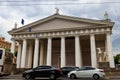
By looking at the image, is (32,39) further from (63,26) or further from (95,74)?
(95,74)

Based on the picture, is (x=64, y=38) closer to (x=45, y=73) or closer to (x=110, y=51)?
(x=110, y=51)

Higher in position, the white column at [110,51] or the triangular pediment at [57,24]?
the triangular pediment at [57,24]

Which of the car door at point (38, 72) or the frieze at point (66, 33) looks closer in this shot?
the car door at point (38, 72)

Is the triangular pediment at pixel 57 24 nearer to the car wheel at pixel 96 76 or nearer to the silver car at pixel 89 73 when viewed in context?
the silver car at pixel 89 73

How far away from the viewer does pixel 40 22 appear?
3409 centimetres

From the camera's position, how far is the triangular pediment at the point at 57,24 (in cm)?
3099

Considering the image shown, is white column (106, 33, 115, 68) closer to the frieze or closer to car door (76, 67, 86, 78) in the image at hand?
the frieze

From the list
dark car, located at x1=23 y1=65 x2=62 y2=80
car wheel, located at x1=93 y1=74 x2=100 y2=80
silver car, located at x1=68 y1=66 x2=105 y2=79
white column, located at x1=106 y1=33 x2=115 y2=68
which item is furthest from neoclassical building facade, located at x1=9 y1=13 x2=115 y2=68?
dark car, located at x1=23 y1=65 x2=62 y2=80

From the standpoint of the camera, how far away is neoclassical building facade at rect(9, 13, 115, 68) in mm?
29719

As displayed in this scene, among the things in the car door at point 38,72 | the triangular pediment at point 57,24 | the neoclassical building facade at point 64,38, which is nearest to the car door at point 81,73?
the car door at point 38,72

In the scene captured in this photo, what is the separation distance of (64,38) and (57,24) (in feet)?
12.1

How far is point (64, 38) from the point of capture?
105ft

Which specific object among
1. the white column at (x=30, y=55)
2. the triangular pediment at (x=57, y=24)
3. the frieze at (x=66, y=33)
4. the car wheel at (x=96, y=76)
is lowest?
the car wheel at (x=96, y=76)

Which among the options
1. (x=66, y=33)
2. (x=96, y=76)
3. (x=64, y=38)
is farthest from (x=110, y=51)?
(x=96, y=76)
